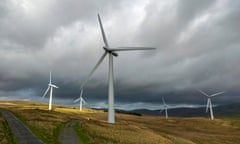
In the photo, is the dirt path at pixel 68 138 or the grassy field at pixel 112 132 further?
the grassy field at pixel 112 132

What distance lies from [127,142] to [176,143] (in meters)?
16.2

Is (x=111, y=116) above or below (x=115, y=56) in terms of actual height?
below

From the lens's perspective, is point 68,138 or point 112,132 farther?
point 112,132

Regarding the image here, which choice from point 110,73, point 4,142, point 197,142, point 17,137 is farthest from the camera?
point 110,73

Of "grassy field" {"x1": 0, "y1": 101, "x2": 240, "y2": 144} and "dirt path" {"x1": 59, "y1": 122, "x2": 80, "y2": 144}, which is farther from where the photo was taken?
"grassy field" {"x1": 0, "y1": 101, "x2": 240, "y2": 144}

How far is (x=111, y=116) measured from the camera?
76.6m

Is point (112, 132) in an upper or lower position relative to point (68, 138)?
lower

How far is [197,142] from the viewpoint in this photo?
72750 millimetres

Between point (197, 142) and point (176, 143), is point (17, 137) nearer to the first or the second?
point (176, 143)

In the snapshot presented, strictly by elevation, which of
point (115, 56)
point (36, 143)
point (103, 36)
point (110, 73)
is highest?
point (103, 36)

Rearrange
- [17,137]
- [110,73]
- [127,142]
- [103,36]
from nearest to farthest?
[17,137], [127,142], [110,73], [103,36]

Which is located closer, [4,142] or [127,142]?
[4,142]

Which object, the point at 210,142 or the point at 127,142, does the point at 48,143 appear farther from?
the point at 210,142

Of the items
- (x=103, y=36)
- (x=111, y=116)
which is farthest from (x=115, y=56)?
(x=111, y=116)
